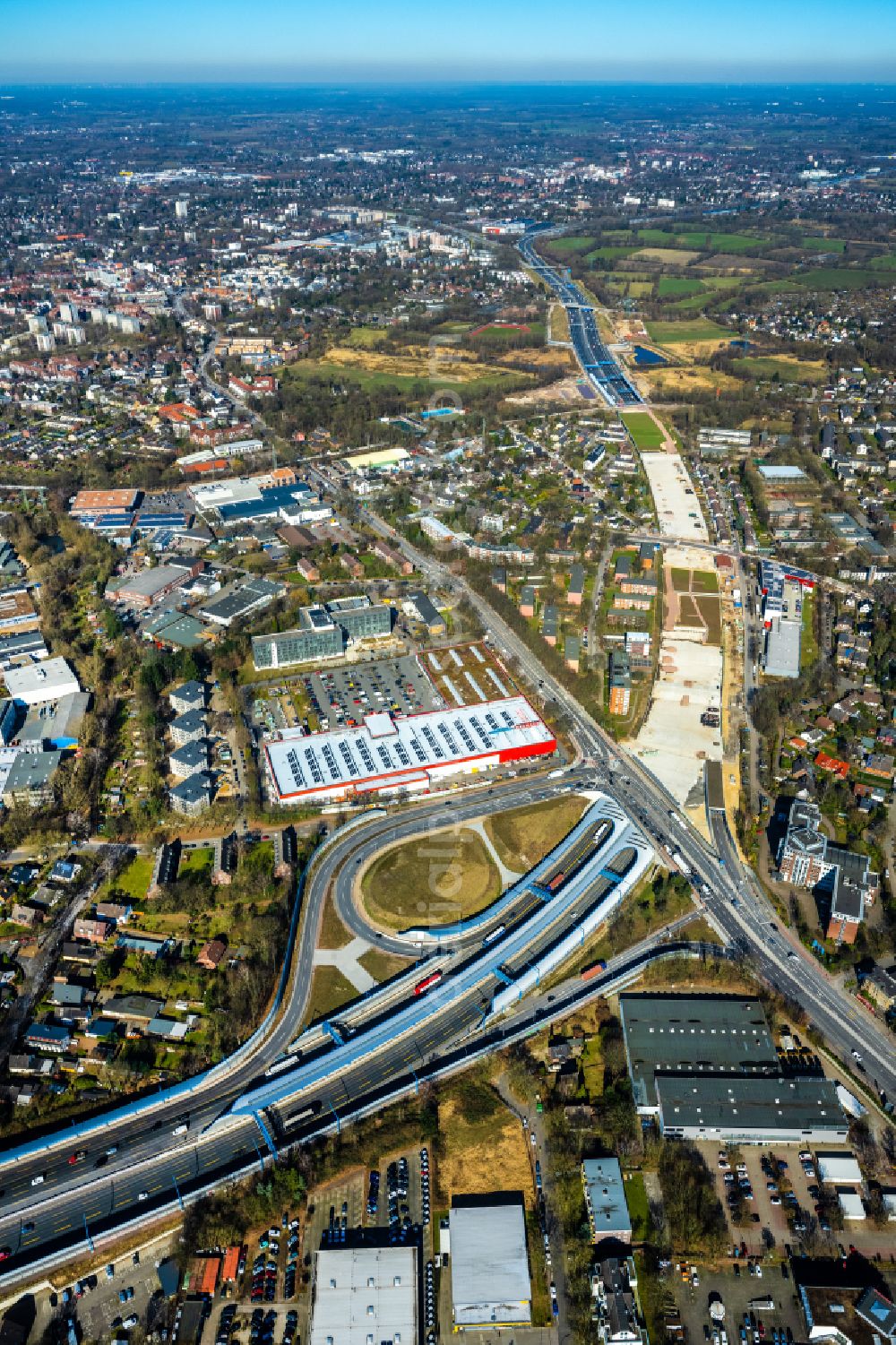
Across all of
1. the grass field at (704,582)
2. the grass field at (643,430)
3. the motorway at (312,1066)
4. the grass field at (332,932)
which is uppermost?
the grass field at (643,430)

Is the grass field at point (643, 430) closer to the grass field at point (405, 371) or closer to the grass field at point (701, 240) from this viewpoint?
the grass field at point (405, 371)

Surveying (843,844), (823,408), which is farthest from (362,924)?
(823,408)

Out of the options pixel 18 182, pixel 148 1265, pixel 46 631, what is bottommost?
pixel 148 1265

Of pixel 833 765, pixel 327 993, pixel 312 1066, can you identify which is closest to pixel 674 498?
pixel 833 765

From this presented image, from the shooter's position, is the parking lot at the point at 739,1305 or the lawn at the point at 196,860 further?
the lawn at the point at 196,860

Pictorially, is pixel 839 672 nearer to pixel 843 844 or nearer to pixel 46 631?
pixel 843 844

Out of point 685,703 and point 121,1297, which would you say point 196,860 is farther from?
point 685,703

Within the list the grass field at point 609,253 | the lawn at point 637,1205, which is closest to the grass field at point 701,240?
the grass field at point 609,253
